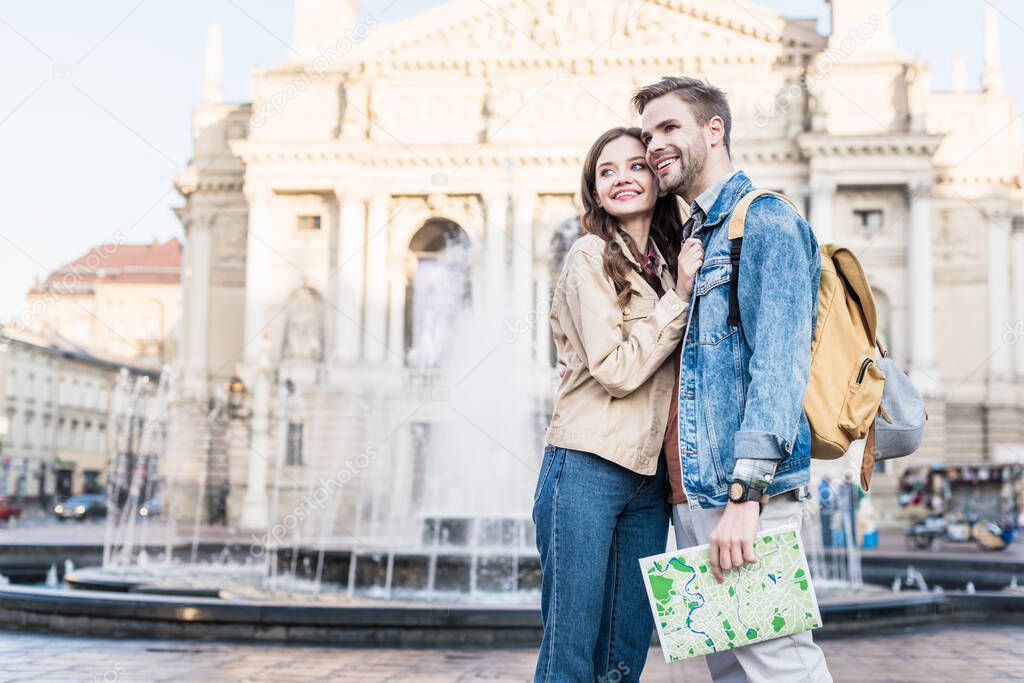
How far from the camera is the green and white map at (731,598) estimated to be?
8.74ft

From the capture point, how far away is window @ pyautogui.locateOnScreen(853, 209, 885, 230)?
39469 mm

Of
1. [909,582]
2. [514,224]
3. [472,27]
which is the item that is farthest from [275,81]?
[909,582]

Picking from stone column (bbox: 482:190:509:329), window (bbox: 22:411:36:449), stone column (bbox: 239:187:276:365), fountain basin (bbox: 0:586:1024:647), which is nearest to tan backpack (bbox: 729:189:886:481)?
fountain basin (bbox: 0:586:1024:647)

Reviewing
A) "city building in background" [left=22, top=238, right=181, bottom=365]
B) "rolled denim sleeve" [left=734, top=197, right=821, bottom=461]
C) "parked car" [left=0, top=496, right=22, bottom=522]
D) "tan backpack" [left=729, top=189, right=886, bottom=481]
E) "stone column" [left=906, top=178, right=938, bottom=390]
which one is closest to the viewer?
"rolled denim sleeve" [left=734, top=197, right=821, bottom=461]

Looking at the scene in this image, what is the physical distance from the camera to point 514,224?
4016 cm

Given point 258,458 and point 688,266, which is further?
point 258,458

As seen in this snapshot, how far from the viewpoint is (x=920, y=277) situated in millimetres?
38312

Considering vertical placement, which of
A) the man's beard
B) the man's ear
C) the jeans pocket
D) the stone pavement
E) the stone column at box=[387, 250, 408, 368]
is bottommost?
the stone pavement

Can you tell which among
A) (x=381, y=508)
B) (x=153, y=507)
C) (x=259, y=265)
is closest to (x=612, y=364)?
(x=381, y=508)

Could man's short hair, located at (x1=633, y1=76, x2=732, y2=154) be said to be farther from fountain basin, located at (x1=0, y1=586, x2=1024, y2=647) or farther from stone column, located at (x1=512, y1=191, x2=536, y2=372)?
stone column, located at (x1=512, y1=191, x2=536, y2=372)

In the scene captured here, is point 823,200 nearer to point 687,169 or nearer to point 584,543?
point 687,169

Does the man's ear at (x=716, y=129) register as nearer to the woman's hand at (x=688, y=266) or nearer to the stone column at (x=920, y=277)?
the woman's hand at (x=688, y=266)

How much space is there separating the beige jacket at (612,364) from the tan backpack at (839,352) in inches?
8.9

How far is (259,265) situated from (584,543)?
38.6 m
